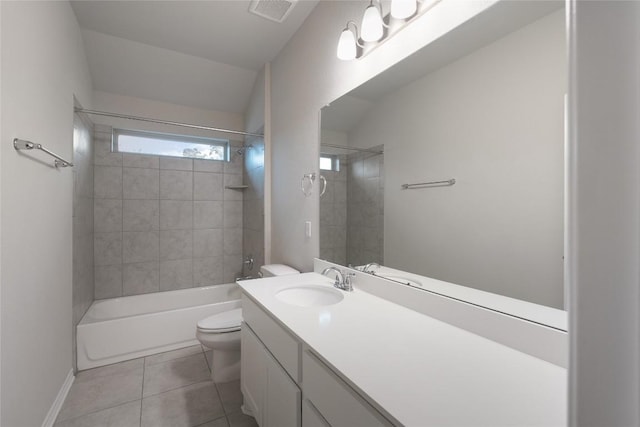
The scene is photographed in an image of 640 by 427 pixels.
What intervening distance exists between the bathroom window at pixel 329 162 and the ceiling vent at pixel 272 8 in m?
1.10

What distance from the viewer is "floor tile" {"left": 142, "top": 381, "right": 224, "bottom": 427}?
1594 millimetres

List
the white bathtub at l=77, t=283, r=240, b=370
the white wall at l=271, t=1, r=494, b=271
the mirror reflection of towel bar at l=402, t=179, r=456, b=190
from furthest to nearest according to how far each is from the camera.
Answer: the white bathtub at l=77, t=283, r=240, b=370 < the white wall at l=271, t=1, r=494, b=271 < the mirror reflection of towel bar at l=402, t=179, r=456, b=190

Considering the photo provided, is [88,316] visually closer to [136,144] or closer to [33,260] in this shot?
[33,260]

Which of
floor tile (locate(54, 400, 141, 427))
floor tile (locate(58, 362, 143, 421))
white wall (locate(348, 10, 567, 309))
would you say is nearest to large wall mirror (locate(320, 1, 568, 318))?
white wall (locate(348, 10, 567, 309))

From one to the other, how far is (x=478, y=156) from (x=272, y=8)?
1846 mm

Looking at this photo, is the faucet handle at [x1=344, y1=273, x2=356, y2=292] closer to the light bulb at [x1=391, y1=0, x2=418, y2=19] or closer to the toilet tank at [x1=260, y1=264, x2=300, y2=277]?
the toilet tank at [x1=260, y1=264, x2=300, y2=277]

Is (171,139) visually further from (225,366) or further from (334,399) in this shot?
(334,399)

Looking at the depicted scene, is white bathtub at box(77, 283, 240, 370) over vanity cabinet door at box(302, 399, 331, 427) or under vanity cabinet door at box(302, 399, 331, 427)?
under

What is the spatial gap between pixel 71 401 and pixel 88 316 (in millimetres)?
775

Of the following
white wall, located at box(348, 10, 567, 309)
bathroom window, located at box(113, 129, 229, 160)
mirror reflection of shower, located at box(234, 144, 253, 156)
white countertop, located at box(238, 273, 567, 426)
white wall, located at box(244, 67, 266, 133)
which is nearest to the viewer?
white countertop, located at box(238, 273, 567, 426)

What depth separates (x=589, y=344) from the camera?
26cm

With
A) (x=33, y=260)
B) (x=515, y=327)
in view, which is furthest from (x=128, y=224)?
(x=515, y=327)

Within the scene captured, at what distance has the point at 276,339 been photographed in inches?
43.8

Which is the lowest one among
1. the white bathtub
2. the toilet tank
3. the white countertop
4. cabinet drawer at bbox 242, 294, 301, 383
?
the white bathtub
